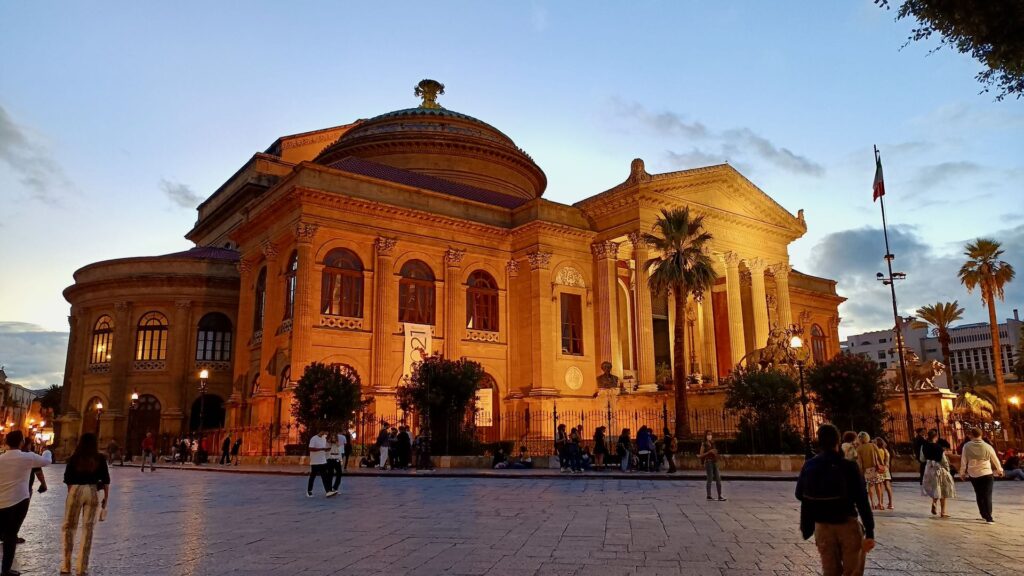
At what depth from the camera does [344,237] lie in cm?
3130

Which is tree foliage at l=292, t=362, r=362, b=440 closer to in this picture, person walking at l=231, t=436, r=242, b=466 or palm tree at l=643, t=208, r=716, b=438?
person walking at l=231, t=436, r=242, b=466

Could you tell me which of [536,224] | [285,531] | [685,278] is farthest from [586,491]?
[536,224]

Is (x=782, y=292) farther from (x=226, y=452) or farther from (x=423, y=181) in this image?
(x=226, y=452)

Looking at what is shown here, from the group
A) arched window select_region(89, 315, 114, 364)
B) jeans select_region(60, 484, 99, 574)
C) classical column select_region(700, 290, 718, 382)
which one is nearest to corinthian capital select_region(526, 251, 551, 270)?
classical column select_region(700, 290, 718, 382)

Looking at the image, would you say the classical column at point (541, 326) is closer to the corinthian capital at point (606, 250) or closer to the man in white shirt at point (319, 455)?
the corinthian capital at point (606, 250)

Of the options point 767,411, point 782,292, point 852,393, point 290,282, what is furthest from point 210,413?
point 782,292

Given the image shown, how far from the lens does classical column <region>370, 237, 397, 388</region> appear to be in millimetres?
30781

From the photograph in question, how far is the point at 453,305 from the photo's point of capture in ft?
111

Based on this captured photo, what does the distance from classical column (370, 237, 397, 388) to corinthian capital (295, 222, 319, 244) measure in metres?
2.90

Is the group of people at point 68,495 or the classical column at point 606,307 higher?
the classical column at point 606,307

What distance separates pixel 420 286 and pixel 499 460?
11.3m

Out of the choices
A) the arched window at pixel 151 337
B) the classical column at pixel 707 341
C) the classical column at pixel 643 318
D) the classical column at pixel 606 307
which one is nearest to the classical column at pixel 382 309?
the classical column at pixel 606 307

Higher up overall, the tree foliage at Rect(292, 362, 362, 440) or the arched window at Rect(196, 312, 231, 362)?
the arched window at Rect(196, 312, 231, 362)

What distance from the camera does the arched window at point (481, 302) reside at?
34844mm
